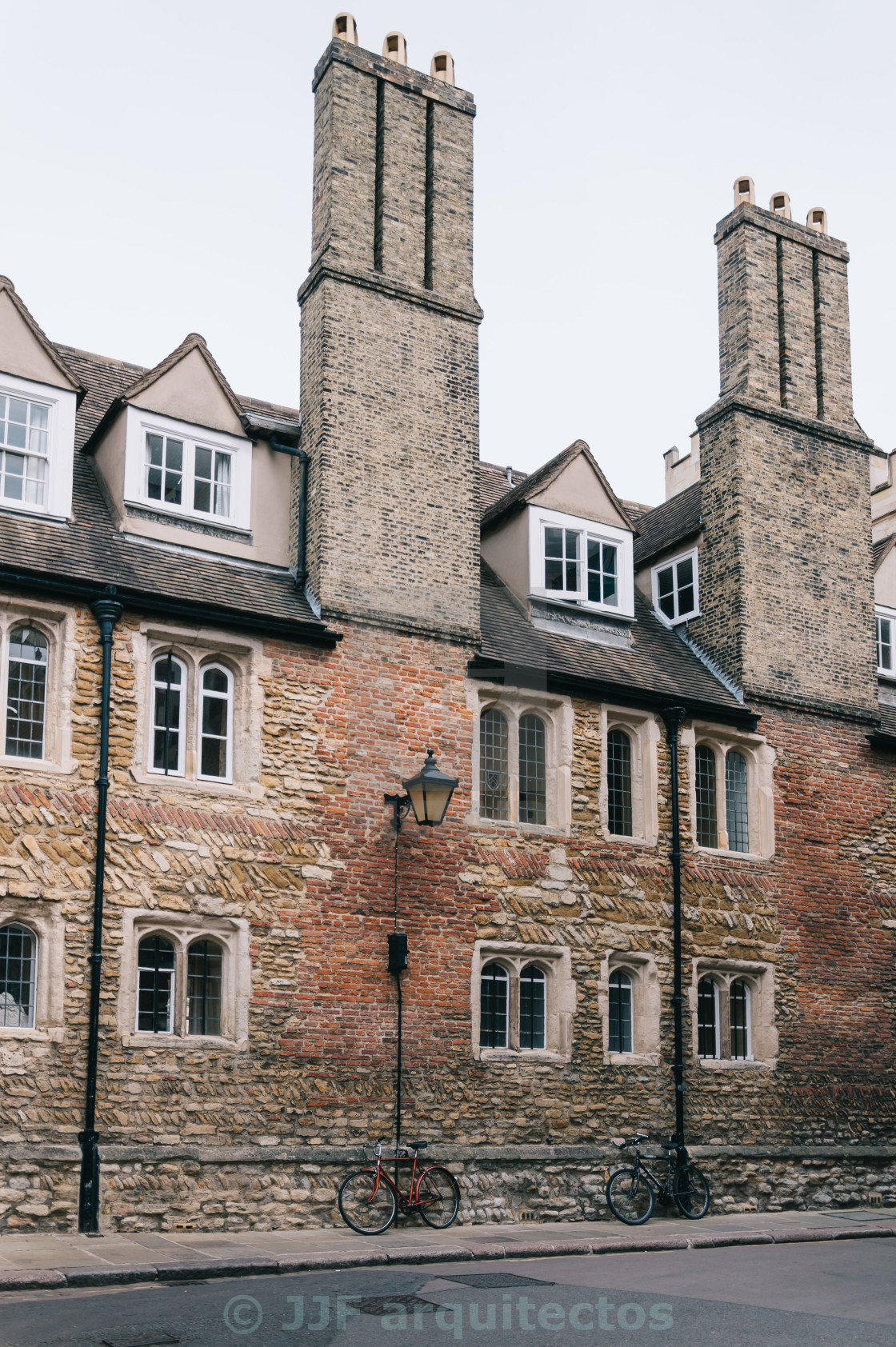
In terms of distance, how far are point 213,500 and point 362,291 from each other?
11.3ft

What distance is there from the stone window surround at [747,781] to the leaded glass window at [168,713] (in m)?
7.17

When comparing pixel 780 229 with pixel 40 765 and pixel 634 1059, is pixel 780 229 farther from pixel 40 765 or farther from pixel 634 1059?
pixel 40 765

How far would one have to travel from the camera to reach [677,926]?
18.7m

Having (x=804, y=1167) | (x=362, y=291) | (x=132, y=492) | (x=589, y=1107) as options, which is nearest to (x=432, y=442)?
(x=362, y=291)

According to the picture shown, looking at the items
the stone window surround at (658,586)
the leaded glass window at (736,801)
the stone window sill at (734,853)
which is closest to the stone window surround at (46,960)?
the stone window sill at (734,853)

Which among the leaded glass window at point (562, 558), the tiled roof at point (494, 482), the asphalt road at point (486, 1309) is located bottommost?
the asphalt road at point (486, 1309)

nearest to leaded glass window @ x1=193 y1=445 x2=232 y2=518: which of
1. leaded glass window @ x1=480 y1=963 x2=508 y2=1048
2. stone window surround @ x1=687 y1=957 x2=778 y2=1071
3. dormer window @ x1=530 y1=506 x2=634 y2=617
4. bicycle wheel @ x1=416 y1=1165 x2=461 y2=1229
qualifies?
dormer window @ x1=530 y1=506 x2=634 y2=617

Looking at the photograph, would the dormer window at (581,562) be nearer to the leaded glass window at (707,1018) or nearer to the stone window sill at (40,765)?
the leaded glass window at (707,1018)

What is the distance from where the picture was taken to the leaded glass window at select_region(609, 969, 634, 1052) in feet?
60.1

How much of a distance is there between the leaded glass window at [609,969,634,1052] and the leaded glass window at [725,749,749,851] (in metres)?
2.65

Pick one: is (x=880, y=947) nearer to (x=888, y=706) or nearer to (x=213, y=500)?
(x=888, y=706)

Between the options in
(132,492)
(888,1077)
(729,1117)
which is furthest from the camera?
(888,1077)

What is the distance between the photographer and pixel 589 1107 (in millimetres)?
17547

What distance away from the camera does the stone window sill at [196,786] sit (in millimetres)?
15375
